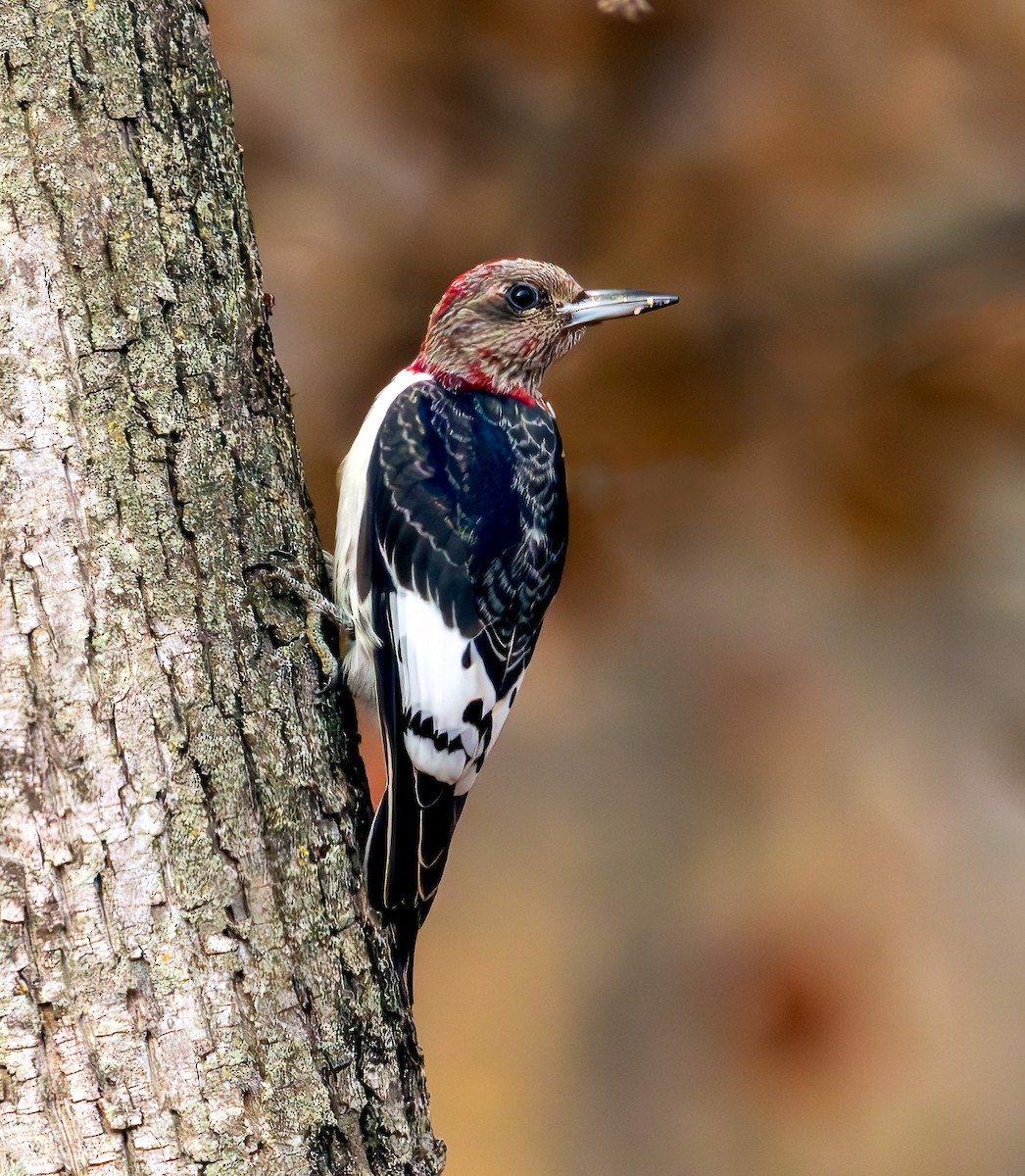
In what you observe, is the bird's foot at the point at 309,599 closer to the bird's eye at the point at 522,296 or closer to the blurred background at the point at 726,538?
the bird's eye at the point at 522,296

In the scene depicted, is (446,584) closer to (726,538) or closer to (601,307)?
(601,307)

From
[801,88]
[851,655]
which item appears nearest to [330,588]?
[851,655]

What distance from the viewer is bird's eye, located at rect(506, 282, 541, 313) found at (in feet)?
9.09

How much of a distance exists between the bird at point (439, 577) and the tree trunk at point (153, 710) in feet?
0.85

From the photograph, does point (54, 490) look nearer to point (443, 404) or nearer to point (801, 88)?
point (443, 404)

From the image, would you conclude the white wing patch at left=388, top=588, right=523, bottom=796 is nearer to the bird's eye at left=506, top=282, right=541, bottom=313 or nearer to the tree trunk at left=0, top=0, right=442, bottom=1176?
the tree trunk at left=0, top=0, right=442, bottom=1176

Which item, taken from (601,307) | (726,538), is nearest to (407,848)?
(601,307)

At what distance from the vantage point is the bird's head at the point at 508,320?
9.04 ft

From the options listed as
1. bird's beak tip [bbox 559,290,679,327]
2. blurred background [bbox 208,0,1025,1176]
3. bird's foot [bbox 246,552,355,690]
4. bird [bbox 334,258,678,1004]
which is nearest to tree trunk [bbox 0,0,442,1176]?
bird's foot [bbox 246,552,355,690]

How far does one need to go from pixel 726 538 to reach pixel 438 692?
7.72 feet

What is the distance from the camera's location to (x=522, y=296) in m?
2.79

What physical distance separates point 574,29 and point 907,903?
3278mm

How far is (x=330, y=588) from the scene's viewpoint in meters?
2.13

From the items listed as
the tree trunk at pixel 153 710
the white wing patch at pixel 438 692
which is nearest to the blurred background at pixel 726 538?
the white wing patch at pixel 438 692
